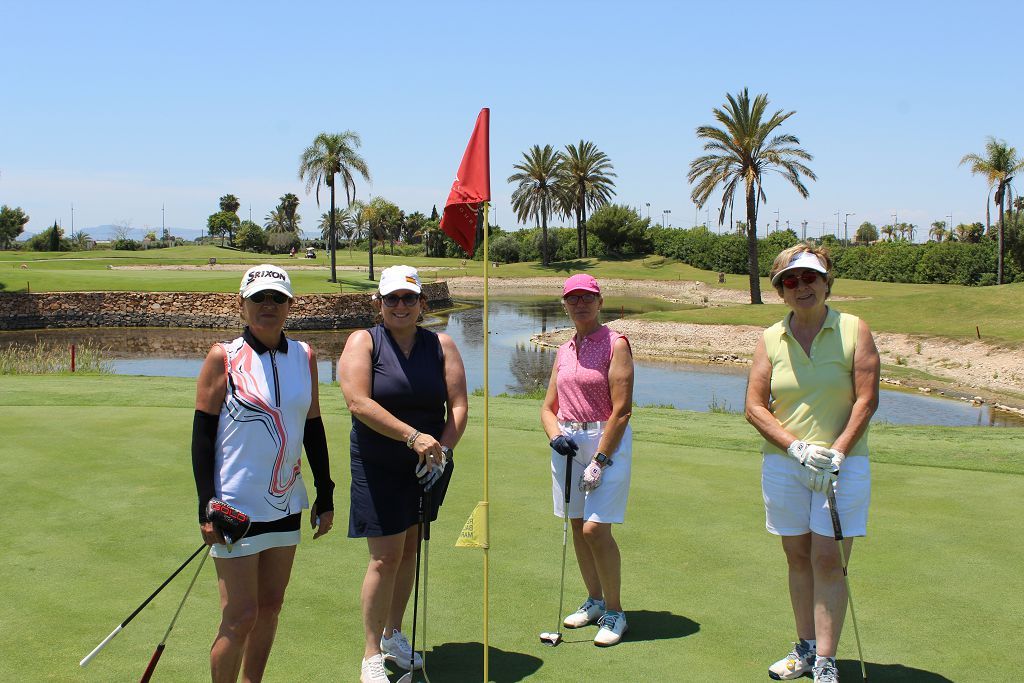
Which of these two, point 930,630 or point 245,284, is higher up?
point 245,284

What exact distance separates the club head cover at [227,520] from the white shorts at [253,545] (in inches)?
1.7

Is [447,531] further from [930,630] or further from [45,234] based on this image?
[45,234]

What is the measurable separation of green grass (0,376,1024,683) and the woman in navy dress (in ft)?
1.37

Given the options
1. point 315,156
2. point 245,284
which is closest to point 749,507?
point 245,284

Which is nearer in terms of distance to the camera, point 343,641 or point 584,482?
point 343,641

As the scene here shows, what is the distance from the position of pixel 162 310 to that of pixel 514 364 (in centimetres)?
2551

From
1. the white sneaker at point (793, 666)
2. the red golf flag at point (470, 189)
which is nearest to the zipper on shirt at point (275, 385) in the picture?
the red golf flag at point (470, 189)

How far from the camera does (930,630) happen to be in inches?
205

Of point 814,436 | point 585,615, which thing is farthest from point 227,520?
point 814,436

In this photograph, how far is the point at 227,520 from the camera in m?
3.97

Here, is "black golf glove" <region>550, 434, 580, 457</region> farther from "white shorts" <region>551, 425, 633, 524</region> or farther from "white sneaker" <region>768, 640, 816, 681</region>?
"white sneaker" <region>768, 640, 816, 681</region>

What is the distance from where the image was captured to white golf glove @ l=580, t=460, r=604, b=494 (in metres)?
5.36

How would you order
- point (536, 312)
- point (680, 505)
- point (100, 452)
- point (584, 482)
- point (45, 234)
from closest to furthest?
point (584, 482), point (680, 505), point (100, 452), point (536, 312), point (45, 234)

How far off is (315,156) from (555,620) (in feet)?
191
